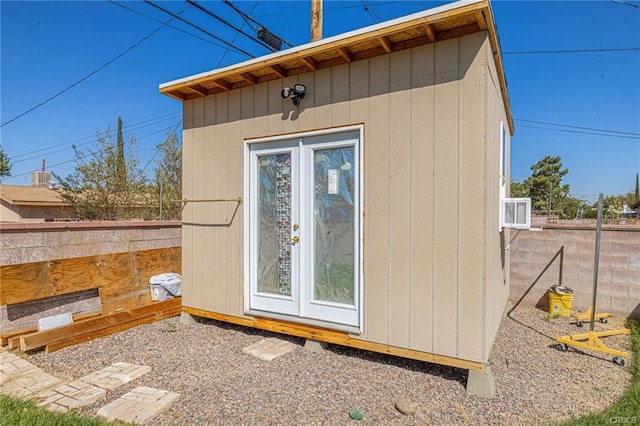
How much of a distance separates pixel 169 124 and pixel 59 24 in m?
3.29

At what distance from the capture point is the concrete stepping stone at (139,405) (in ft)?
7.25

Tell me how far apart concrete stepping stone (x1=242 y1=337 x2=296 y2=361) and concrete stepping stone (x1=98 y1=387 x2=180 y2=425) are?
0.93 metres

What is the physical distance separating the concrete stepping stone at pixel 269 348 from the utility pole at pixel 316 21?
4043mm

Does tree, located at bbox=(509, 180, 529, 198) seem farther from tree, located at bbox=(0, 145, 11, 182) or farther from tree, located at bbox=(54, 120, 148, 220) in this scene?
tree, located at bbox=(0, 145, 11, 182)

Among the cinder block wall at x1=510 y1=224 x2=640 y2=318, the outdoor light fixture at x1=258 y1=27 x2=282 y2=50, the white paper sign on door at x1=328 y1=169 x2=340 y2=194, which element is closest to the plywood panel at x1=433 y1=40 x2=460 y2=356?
the white paper sign on door at x1=328 y1=169 x2=340 y2=194

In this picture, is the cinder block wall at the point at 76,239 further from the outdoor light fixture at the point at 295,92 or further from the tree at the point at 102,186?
the tree at the point at 102,186

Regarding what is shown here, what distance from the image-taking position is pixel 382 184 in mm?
3023

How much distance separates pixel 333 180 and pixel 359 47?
1.24 metres

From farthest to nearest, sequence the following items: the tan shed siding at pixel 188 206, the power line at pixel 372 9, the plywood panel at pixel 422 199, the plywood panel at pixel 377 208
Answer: the power line at pixel 372 9 < the tan shed siding at pixel 188 206 < the plywood panel at pixel 377 208 < the plywood panel at pixel 422 199

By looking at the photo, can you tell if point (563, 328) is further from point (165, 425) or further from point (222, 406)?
point (165, 425)

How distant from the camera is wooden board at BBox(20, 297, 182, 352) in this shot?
3.26 metres

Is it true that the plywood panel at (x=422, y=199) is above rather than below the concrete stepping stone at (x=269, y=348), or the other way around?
above

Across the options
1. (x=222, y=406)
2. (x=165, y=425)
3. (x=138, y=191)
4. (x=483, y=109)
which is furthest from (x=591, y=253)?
(x=138, y=191)

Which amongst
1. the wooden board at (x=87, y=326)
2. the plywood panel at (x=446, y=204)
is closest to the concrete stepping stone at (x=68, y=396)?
the wooden board at (x=87, y=326)
